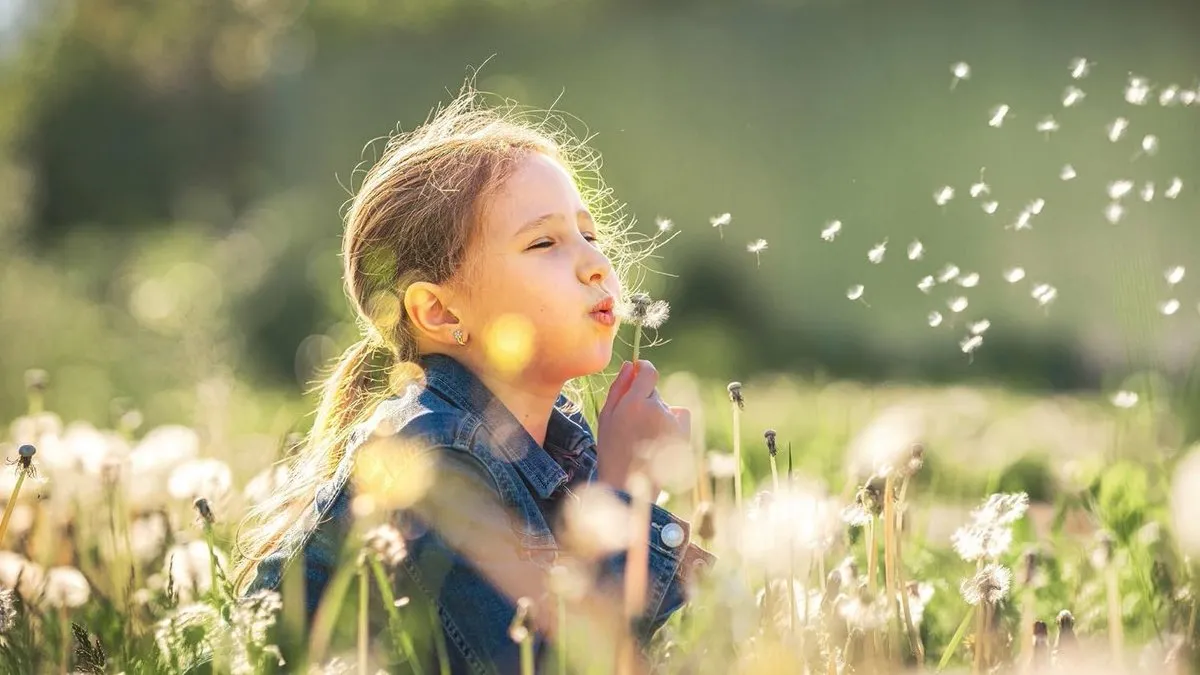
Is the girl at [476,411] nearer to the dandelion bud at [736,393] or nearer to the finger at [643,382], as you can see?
the finger at [643,382]

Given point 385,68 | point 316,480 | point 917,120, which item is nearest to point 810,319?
point 917,120

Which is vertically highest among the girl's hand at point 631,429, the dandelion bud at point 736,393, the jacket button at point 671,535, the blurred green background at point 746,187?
the blurred green background at point 746,187

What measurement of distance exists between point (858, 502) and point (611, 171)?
43.0 ft

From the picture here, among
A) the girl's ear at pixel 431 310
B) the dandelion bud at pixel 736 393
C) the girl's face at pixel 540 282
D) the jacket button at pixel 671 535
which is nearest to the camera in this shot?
the dandelion bud at pixel 736 393

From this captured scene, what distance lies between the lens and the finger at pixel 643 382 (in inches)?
108

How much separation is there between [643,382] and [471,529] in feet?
1.64

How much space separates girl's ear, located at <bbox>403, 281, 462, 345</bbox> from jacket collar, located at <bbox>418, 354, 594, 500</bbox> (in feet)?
0.15

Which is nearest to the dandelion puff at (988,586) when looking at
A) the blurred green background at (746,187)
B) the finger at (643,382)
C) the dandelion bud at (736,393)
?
the dandelion bud at (736,393)

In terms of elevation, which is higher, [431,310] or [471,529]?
[431,310]

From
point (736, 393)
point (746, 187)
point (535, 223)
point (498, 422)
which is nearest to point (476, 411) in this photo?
point (498, 422)

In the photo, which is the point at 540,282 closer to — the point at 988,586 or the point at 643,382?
the point at 643,382

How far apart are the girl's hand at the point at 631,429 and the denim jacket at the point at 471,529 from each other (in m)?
0.07

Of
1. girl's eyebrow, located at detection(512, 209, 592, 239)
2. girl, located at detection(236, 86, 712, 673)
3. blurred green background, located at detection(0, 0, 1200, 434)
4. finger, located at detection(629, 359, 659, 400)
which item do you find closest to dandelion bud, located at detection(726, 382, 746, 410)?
girl, located at detection(236, 86, 712, 673)

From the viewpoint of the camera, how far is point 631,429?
271 cm
